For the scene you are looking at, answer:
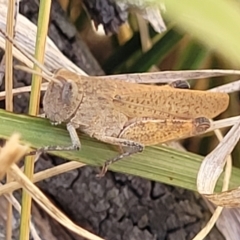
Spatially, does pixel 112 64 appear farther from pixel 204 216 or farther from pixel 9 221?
pixel 9 221

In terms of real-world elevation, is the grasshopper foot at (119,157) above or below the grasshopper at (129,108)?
below

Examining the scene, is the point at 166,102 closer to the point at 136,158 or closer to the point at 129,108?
the point at 129,108

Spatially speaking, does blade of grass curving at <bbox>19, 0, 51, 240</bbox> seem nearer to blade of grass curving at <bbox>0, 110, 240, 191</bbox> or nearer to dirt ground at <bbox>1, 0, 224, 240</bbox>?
blade of grass curving at <bbox>0, 110, 240, 191</bbox>

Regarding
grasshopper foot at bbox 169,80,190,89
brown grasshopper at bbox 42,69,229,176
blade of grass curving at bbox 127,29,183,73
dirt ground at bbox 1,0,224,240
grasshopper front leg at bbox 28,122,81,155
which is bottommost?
dirt ground at bbox 1,0,224,240

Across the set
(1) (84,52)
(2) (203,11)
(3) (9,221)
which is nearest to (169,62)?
(1) (84,52)

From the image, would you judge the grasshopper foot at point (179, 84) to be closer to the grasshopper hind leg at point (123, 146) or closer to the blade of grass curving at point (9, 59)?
the grasshopper hind leg at point (123, 146)

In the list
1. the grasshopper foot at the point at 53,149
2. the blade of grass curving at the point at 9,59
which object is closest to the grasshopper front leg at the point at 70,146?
the grasshopper foot at the point at 53,149

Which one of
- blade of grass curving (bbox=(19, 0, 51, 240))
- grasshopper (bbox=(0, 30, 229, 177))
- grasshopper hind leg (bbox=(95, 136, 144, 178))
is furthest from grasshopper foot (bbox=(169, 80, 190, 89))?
blade of grass curving (bbox=(19, 0, 51, 240))
